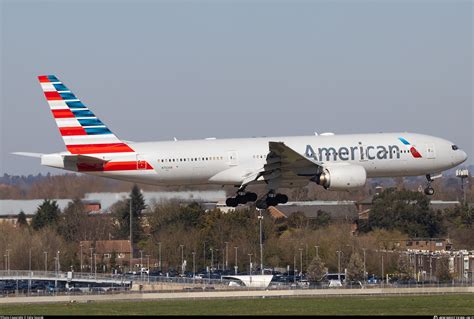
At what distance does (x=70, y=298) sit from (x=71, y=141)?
1776 centimetres

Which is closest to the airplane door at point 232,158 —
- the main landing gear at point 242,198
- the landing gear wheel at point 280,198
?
the main landing gear at point 242,198

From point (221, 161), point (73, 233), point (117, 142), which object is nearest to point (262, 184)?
point (221, 161)

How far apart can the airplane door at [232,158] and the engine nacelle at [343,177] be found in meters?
5.62

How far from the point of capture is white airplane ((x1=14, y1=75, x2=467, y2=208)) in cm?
8725

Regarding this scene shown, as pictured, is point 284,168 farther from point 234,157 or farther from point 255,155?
point 234,157

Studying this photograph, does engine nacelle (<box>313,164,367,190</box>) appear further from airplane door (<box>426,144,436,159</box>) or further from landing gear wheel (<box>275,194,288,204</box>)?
airplane door (<box>426,144,436,159</box>)

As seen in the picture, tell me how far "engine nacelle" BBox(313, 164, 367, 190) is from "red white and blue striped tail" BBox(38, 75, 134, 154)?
12928mm

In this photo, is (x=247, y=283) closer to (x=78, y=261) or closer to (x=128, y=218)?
(x=128, y=218)

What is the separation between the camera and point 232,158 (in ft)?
289

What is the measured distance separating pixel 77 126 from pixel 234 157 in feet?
34.4

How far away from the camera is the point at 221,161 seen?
8788cm

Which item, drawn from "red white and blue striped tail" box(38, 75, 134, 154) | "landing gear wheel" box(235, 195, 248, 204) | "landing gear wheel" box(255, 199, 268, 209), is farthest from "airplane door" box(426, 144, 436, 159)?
"red white and blue striped tail" box(38, 75, 134, 154)

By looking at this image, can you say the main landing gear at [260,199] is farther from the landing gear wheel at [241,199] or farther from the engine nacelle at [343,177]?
the engine nacelle at [343,177]

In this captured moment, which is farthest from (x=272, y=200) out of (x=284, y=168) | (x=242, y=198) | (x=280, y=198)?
(x=284, y=168)
